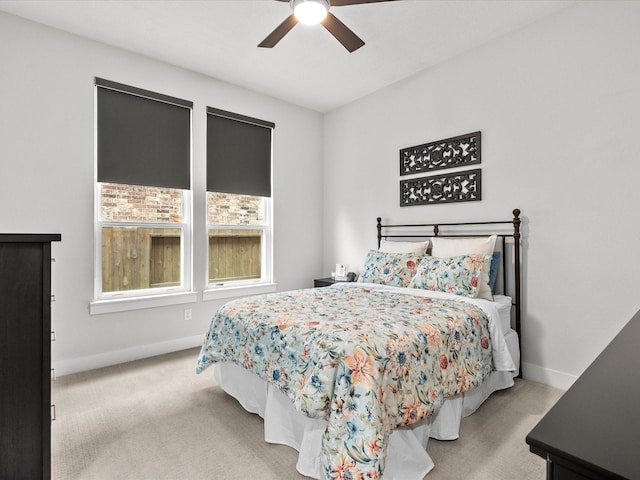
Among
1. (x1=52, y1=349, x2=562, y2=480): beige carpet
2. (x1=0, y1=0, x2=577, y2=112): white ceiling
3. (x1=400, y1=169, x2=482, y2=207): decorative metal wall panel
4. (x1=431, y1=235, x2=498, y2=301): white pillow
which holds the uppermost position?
(x1=0, y1=0, x2=577, y2=112): white ceiling

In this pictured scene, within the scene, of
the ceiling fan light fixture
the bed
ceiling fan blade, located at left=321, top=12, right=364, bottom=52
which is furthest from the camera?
ceiling fan blade, located at left=321, top=12, right=364, bottom=52

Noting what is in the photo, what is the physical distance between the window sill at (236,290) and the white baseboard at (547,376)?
8.91 feet

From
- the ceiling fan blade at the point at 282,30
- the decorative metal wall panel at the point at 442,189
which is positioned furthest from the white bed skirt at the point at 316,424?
the ceiling fan blade at the point at 282,30

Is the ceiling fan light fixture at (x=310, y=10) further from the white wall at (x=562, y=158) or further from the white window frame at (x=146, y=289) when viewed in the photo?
the white window frame at (x=146, y=289)

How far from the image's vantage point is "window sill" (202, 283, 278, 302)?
386 cm

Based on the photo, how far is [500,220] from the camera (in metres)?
3.12

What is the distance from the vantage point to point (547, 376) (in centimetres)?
285

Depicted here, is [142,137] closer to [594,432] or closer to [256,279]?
[256,279]

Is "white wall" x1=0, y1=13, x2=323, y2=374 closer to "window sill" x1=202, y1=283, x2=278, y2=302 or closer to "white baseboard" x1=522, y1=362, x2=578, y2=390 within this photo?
"window sill" x1=202, y1=283, x2=278, y2=302

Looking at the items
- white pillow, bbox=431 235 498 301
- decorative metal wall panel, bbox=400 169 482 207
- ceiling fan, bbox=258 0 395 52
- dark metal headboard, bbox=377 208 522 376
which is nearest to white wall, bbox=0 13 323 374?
ceiling fan, bbox=258 0 395 52

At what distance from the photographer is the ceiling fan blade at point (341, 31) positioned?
2.27m

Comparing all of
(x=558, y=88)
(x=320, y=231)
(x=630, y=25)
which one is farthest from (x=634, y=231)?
(x=320, y=231)

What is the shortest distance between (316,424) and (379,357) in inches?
19.3

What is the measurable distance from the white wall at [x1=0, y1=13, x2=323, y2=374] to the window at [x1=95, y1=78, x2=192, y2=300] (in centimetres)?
10
